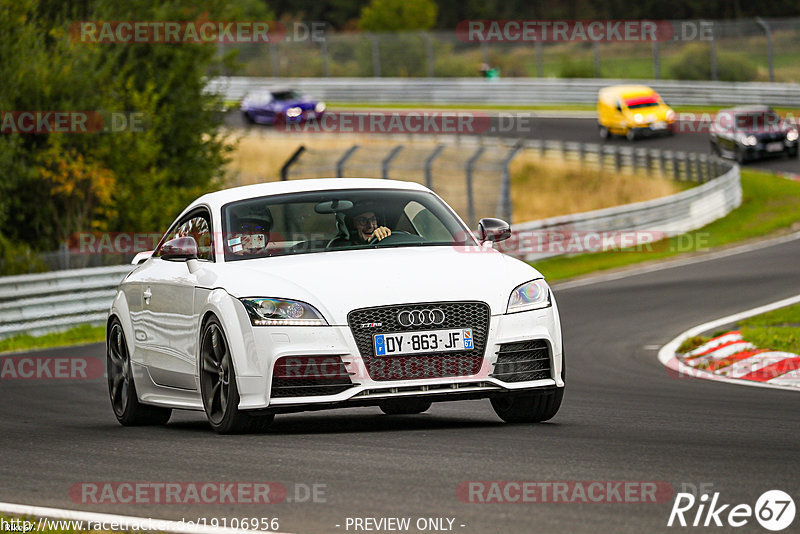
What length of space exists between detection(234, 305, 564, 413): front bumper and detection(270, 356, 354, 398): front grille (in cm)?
2

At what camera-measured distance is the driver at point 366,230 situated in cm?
912

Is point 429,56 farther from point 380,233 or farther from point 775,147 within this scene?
point 380,233

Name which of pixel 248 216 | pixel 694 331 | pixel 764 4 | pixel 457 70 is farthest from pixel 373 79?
pixel 248 216

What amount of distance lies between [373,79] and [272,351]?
55.4 metres

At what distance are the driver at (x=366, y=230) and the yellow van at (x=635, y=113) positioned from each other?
40.4 metres

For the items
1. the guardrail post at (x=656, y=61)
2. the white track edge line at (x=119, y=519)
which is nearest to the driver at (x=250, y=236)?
the white track edge line at (x=119, y=519)

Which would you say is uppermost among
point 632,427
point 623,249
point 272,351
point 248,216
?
point 248,216

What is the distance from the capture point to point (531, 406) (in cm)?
892

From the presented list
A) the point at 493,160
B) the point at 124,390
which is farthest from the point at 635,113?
the point at 124,390

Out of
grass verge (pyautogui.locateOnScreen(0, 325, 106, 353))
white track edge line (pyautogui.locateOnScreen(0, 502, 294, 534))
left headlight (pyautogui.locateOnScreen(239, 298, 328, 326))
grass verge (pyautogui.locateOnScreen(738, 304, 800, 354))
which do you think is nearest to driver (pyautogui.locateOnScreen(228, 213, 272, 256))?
left headlight (pyautogui.locateOnScreen(239, 298, 328, 326))

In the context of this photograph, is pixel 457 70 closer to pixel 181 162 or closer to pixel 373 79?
pixel 373 79

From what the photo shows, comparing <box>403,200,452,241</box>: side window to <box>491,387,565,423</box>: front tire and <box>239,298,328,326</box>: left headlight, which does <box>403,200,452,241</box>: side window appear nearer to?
<box>491,387,565,423</box>: front tire

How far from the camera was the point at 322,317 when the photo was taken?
812cm

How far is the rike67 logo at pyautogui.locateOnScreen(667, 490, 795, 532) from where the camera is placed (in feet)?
17.8
